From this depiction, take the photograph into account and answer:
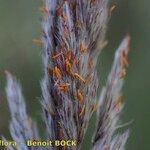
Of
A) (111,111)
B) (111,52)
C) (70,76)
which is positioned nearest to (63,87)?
(70,76)

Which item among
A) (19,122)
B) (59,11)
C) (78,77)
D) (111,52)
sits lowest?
(111,52)

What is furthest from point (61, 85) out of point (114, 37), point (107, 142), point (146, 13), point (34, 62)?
point (146, 13)

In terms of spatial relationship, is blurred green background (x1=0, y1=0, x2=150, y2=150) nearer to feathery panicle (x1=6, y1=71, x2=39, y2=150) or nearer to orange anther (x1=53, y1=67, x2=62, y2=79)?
feathery panicle (x1=6, y1=71, x2=39, y2=150)

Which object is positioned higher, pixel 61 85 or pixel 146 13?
pixel 61 85

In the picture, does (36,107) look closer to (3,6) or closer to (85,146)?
(85,146)

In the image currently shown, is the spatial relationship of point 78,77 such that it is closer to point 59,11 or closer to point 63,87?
point 63,87

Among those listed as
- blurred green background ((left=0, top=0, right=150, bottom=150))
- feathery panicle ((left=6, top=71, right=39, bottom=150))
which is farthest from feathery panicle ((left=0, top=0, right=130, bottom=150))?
blurred green background ((left=0, top=0, right=150, bottom=150))
